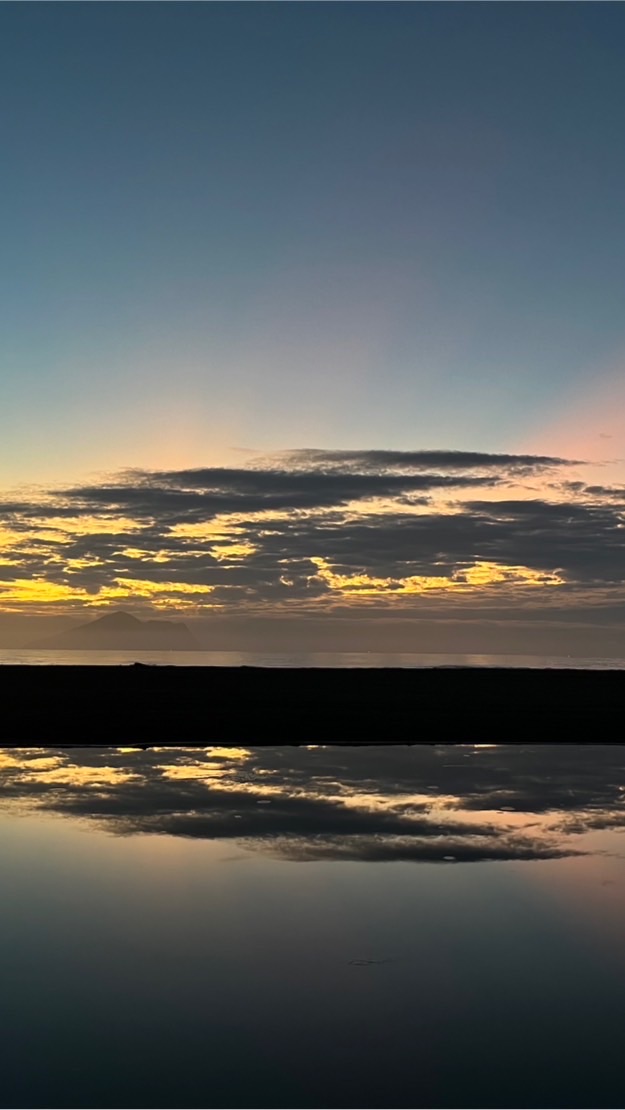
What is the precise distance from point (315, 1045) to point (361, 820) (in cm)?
1007

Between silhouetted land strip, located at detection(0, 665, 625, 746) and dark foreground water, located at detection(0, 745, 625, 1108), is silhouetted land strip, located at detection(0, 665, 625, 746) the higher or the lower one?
the lower one

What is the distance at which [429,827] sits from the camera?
59.5 feet

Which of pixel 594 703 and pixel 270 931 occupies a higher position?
pixel 270 931

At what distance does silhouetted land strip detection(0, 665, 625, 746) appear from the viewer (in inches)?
1356

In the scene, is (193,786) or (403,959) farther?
(193,786)

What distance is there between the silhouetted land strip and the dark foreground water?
13.0 meters

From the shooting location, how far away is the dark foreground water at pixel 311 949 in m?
8.05

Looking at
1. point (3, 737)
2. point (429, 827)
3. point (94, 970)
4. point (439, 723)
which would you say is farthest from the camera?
point (439, 723)

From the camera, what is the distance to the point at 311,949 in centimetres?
1117

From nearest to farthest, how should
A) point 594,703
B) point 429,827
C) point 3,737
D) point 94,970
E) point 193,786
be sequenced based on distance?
point 94,970, point 429,827, point 193,786, point 3,737, point 594,703

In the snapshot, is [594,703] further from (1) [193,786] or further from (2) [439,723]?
(1) [193,786]

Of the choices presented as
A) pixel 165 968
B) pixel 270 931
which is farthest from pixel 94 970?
pixel 270 931

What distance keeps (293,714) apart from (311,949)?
105 feet

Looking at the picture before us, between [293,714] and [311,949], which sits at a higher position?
[311,949]
